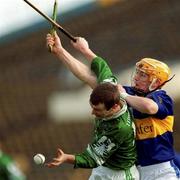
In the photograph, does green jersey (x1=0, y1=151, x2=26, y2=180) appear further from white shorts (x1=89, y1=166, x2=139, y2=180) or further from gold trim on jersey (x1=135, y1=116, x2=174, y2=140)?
gold trim on jersey (x1=135, y1=116, x2=174, y2=140)

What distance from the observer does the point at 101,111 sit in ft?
20.7

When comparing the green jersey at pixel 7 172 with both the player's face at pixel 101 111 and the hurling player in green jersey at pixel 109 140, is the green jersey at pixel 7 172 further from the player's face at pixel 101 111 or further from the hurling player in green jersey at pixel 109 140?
the player's face at pixel 101 111

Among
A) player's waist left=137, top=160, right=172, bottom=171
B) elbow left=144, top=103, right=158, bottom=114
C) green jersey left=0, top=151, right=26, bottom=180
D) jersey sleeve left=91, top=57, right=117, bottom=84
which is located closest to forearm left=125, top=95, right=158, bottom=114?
elbow left=144, top=103, right=158, bottom=114

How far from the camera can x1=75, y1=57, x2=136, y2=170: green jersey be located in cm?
645

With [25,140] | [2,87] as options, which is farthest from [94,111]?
[2,87]

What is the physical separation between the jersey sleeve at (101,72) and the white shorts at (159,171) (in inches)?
24.3

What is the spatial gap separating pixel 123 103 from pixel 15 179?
92 cm

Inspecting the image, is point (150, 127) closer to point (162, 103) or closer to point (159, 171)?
point (162, 103)

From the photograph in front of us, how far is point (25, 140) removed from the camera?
21.0m

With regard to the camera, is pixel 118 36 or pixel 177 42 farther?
pixel 118 36

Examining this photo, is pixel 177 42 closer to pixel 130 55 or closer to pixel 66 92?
pixel 130 55

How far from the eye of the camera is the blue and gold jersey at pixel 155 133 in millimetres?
6543

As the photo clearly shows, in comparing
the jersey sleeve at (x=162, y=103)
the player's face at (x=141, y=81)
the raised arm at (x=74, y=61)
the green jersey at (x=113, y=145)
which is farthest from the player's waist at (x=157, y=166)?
the raised arm at (x=74, y=61)

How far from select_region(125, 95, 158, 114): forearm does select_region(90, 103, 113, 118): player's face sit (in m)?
0.16
